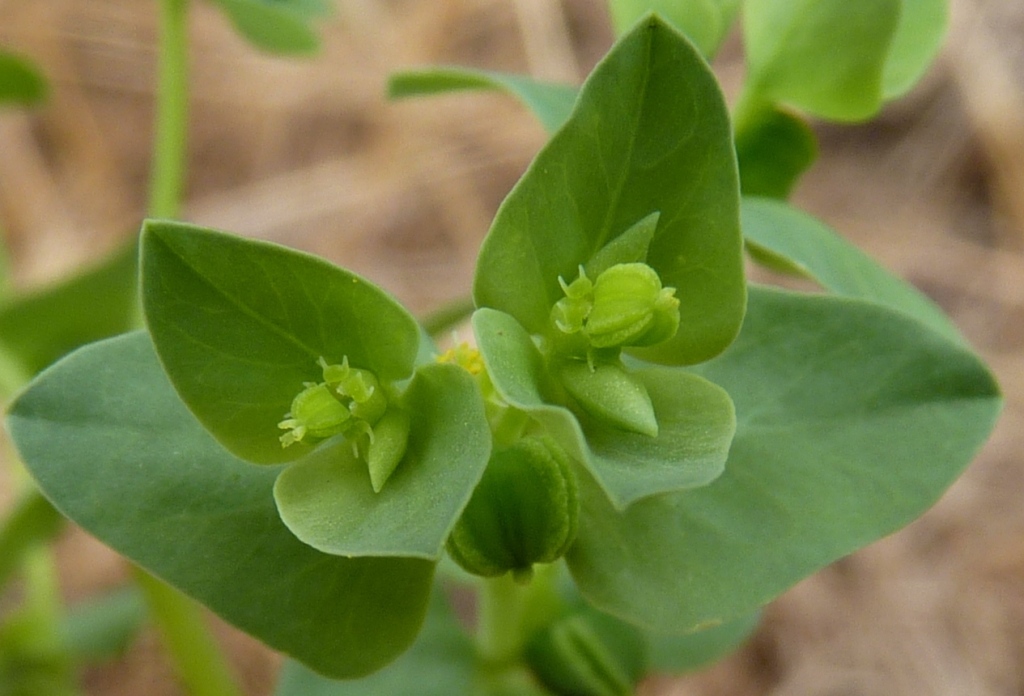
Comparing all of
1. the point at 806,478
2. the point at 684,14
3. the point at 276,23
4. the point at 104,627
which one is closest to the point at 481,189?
the point at 276,23

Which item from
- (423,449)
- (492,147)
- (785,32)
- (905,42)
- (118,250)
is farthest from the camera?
(492,147)

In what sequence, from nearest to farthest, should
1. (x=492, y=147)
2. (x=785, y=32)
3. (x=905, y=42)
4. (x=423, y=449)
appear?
1. (x=423, y=449)
2. (x=785, y=32)
3. (x=905, y=42)
4. (x=492, y=147)

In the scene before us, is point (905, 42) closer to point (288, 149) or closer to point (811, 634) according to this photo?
point (811, 634)

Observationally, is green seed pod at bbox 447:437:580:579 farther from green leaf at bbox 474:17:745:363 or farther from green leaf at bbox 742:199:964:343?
green leaf at bbox 742:199:964:343

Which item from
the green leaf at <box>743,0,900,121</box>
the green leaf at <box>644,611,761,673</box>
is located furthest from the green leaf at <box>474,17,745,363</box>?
the green leaf at <box>644,611,761,673</box>

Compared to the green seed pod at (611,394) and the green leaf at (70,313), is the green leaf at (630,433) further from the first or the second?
the green leaf at (70,313)

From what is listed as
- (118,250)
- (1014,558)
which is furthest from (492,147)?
(1014,558)

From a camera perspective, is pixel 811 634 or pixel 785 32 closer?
pixel 785 32
